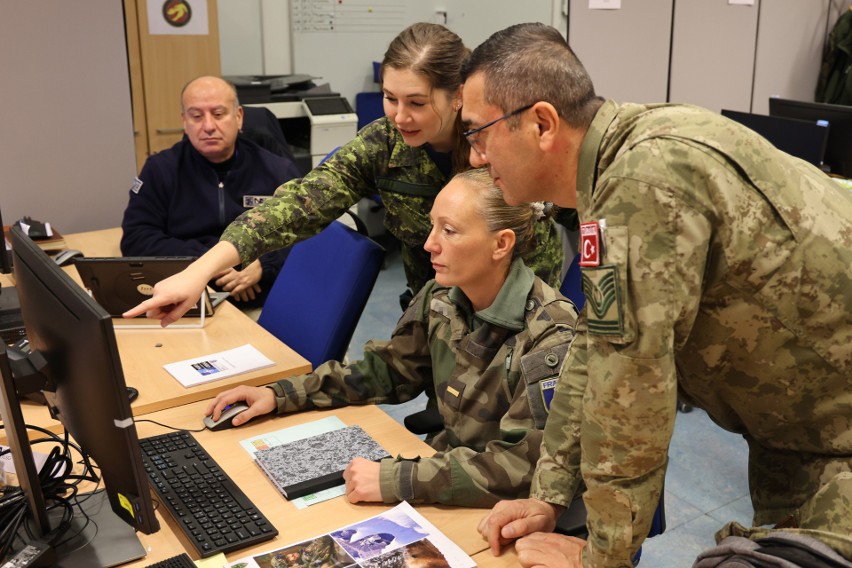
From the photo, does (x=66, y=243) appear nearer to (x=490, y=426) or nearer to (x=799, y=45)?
(x=490, y=426)

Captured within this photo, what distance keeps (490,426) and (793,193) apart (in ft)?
2.68

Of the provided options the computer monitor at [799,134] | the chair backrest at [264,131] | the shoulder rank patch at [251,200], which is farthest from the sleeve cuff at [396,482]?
the computer monitor at [799,134]

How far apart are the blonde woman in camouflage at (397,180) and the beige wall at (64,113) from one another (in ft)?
5.78

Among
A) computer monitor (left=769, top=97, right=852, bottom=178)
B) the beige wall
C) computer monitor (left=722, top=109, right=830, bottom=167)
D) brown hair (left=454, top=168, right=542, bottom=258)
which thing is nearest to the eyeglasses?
brown hair (left=454, top=168, right=542, bottom=258)

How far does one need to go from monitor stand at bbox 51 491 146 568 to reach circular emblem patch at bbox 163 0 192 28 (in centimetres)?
324

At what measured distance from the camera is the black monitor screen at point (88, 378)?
3.58 ft

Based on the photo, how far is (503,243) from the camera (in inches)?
67.5

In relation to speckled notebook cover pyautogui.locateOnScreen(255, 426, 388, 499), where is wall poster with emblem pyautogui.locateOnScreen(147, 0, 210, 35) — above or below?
above

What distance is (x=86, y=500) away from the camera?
1426 mm

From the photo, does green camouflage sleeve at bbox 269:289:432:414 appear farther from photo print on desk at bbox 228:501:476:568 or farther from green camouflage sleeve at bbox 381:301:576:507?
photo print on desk at bbox 228:501:476:568

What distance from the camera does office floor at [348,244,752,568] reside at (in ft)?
8.06

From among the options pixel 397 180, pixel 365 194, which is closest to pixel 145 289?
pixel 365 194

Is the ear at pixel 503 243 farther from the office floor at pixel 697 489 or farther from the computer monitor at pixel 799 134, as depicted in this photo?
the computer monitor at pixel 799 134

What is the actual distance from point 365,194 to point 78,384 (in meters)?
1.17
